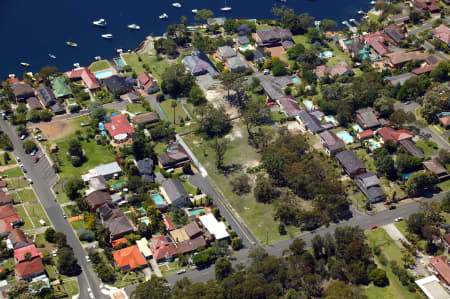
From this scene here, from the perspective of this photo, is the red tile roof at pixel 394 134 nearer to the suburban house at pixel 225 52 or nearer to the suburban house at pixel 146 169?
the suburban house at pixel 225 52

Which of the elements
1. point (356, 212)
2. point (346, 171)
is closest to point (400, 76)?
point (346, 171)

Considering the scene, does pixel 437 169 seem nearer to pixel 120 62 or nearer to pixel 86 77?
pixel 120 62

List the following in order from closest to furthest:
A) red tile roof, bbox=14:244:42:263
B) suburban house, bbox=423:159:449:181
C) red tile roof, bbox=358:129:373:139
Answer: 1. red tile roof, bbox=14:244:42:263
2. suburban house, bbox=423:159:449:181
3. red tile roof, bbox=358:129:373:139

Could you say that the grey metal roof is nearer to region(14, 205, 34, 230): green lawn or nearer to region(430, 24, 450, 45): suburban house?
region(430, 24, 450, 45): suburban house

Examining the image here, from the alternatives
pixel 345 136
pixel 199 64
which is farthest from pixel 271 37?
pixel 345 136

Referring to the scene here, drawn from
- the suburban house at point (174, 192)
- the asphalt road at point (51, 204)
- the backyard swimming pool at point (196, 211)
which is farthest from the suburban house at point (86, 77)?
the backyard swimming pool at point (196, 211)

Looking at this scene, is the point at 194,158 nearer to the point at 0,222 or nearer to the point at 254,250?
the point at 254,250

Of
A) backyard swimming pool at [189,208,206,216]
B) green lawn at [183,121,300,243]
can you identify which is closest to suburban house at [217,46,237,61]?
green lawn at [183,121,300,243]
